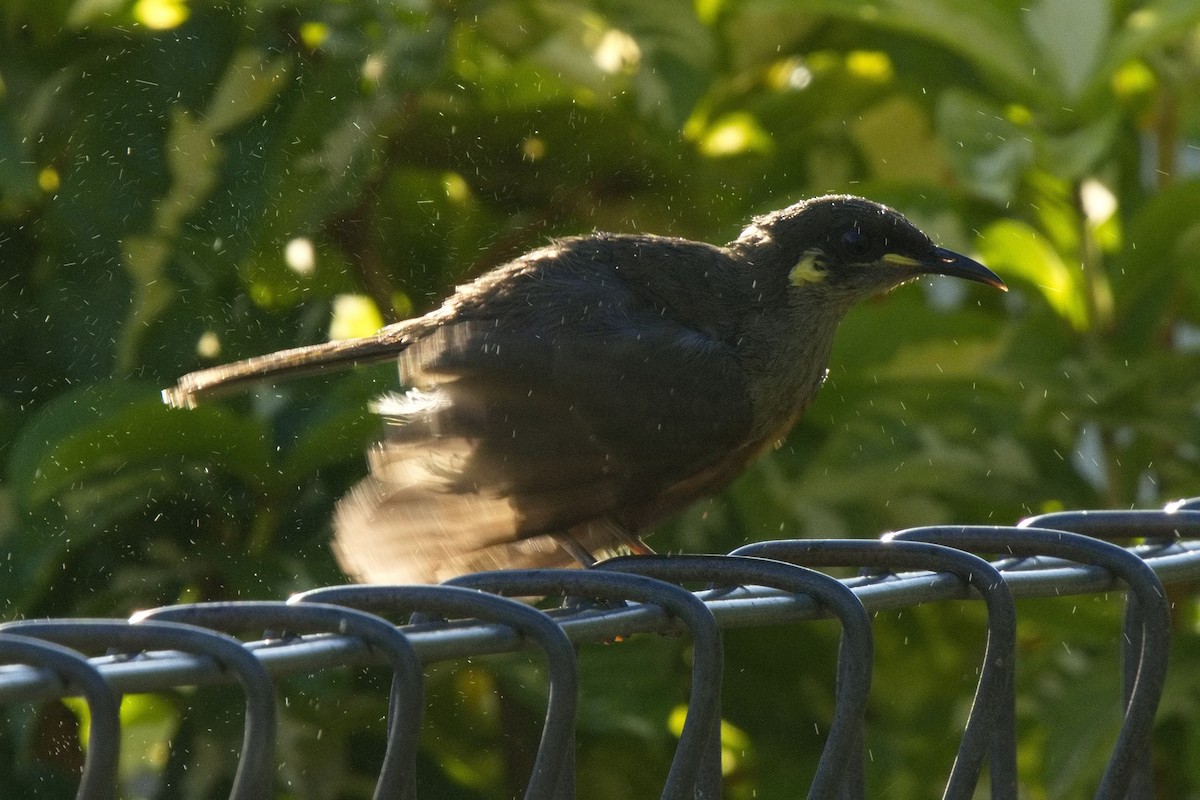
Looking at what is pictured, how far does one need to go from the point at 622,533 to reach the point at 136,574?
1053 mm

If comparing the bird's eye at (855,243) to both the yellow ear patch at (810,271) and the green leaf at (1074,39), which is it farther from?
the green leaf at (1074,39)

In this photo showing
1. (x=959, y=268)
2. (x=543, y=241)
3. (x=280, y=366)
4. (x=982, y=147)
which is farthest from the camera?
(x=543, y=241)

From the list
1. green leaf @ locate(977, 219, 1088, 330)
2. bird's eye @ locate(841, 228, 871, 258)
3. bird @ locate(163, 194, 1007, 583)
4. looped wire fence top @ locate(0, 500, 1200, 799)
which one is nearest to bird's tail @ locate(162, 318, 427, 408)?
bird @ locate(163, 194, 1007, 583)

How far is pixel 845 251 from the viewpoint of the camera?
3.38 metres

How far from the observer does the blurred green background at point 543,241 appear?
3270 mm

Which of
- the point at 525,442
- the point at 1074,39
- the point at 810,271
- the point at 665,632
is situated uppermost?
the point at 665,632

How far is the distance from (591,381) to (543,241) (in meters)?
0.95

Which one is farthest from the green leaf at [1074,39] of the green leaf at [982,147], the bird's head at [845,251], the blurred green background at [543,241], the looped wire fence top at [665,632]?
the looped wire fence top at [665,632]

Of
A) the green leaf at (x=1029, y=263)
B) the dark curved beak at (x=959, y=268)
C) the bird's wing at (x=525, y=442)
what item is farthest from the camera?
the green leaf at (x=1029, y=263)

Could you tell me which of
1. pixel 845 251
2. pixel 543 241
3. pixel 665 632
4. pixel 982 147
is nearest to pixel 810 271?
pixel 845 251

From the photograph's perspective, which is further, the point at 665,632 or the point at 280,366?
the point at 280,366

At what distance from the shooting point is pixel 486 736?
3.69m

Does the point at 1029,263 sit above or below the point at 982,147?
below

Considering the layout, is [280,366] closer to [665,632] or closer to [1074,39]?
[665,632]
